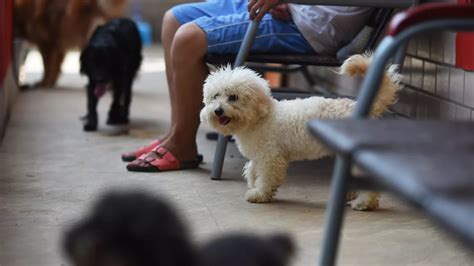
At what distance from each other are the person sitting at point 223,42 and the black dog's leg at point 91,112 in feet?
3.68

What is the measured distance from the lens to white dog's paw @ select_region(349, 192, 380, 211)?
2756mm

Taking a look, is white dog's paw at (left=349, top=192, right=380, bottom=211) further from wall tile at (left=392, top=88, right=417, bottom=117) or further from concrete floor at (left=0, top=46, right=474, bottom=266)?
wall tile at (left=392, top=88, right=417, bottom=117)

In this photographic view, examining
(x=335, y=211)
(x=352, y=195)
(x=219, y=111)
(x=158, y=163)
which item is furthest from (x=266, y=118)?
(x=335, y=211)

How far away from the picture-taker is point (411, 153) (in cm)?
133

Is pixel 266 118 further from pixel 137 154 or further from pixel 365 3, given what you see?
pixel 137 154

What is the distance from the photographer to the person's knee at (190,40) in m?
3.17

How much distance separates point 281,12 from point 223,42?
0.27 metres

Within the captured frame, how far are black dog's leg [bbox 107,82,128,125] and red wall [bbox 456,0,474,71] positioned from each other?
7.27 feet

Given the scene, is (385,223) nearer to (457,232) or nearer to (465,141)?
(465,141)

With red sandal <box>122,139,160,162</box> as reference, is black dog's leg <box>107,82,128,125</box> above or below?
below

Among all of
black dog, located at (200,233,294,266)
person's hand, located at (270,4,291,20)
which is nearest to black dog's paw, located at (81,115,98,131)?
person's hand, located at (270,4,291,20)

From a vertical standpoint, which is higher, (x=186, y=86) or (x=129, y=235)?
(x=129, y=235)

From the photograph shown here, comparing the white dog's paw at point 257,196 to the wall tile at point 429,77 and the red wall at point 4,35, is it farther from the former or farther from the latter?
the red wall at point 4,35

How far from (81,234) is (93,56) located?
357 centimetres
